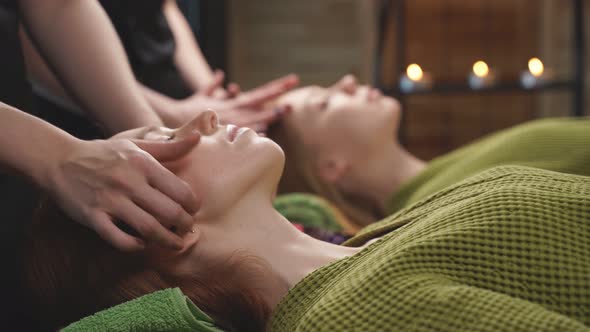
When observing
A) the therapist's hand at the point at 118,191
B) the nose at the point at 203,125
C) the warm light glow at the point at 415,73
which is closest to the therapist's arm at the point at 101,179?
the therapist's hand at the point at 118,191

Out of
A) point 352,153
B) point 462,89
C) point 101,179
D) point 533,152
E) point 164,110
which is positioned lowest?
point 462,89

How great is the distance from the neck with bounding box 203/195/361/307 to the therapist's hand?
0.12 metres

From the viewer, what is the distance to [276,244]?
36.1 inches

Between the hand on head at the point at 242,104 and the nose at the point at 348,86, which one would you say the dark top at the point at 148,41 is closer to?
the hand on head at the point at 242,104

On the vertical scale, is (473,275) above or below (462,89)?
above

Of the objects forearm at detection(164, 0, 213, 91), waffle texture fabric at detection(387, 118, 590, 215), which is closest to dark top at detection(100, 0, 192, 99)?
forearm at detection(164, 0, 213, 91)

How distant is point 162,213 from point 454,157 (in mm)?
1087

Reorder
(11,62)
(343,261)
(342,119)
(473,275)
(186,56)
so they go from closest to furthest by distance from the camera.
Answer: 1. (473,275)
2. (343,261)
3. (11,62)
4. (342,119)
5. (186,56)

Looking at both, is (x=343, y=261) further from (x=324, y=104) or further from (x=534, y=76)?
(x=534, y=76)

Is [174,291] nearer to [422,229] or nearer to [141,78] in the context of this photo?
[422,229]

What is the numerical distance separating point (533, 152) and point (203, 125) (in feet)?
2.62

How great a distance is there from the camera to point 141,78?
1717mm

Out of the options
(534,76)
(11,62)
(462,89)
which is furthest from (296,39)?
(11,62)

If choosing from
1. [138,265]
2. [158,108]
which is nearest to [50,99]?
[158,108]
